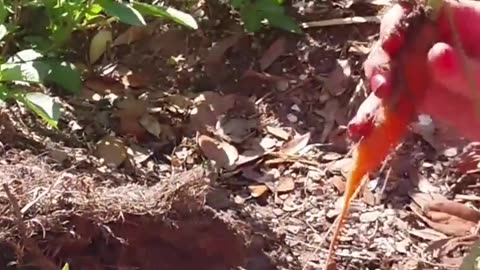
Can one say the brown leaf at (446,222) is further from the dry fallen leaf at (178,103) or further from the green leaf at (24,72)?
the green leaf at (24,72)

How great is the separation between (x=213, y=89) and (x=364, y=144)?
2.68 ft

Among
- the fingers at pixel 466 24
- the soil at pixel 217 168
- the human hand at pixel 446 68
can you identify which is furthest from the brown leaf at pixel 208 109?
the fingers at pixel 466 24

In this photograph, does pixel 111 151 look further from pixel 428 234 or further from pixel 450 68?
pixel 450 68

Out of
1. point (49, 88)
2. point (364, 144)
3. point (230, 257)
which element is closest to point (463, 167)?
point (230, 257)

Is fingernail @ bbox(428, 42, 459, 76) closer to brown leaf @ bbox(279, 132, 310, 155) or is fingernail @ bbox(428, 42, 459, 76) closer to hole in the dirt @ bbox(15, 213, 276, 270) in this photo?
→ hole in the dirt @ bbox(15, 213, 276, 270)

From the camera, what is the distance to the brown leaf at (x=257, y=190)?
1983mm

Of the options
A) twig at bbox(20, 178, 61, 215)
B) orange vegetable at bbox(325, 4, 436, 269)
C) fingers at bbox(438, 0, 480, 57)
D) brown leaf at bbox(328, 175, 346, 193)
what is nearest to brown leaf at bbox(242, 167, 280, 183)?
brown leaf at bbox(328, 175, 346, 193)

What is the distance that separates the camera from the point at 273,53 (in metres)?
2.25

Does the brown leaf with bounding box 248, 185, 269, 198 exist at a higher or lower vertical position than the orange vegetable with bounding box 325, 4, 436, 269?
lower

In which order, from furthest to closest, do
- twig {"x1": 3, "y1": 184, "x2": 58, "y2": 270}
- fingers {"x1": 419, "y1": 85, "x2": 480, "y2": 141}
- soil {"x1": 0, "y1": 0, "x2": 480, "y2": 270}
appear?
soil {"x1": 0, "y1": 0, "x2": 480, "y2": 270} → twig {"x1": 3, "y1": 184, "x2": 58, "y2": 270} → fingers {"x1": 419, "y1": 85, "x2": 480, "y2": 141}

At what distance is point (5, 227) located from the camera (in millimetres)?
1658

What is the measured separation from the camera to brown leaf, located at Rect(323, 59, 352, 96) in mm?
2180

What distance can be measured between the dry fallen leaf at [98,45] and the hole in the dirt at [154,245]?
0.57 meters

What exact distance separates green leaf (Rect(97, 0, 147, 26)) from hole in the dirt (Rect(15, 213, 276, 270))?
41cm
